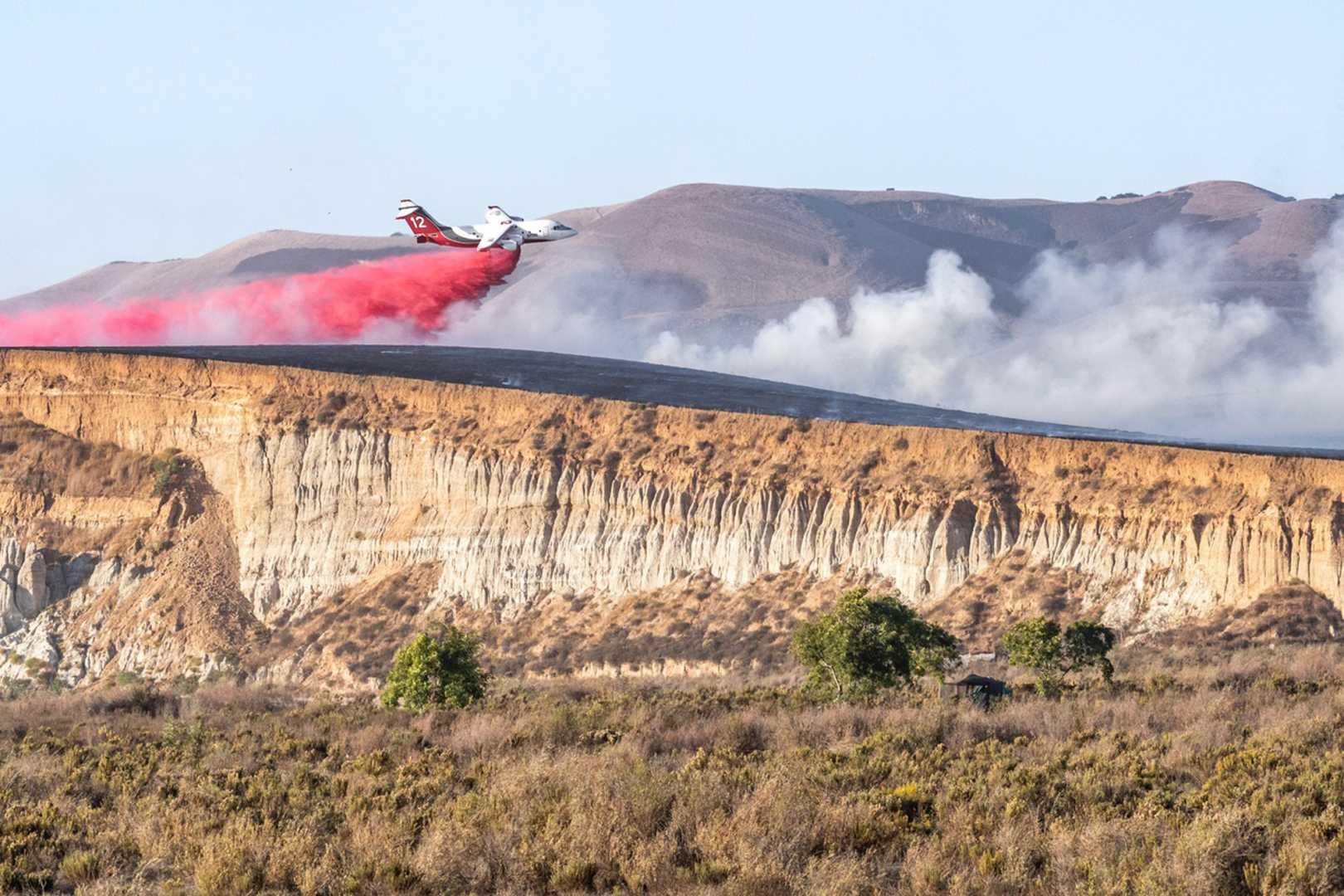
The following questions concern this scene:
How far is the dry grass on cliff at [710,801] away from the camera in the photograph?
59.5 ft

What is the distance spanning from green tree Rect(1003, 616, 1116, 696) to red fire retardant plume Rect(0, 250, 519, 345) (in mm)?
29288

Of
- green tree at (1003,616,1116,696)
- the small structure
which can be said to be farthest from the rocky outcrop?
the small structure

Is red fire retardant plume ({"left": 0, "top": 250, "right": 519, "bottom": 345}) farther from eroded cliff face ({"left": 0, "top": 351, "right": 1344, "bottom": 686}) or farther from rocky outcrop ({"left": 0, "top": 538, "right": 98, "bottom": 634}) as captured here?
rocky outcrop ({"left": 0, "top": 538, "right": 98, "bottom": 634})

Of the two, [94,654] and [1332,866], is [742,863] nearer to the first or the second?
[1332,866]

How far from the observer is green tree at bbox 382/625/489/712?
39906mm

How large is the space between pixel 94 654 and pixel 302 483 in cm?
1065

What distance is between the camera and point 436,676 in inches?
1598

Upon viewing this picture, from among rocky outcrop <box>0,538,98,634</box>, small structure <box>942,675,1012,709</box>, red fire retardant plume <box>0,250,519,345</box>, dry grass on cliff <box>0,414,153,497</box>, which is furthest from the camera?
red fire retardant plume <box>0,250,519,345</box>

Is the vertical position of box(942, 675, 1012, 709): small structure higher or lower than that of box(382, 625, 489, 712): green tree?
higher

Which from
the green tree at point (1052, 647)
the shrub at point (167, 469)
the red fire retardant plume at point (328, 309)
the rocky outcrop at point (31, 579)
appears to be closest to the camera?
the green tree at point (1052, 647)

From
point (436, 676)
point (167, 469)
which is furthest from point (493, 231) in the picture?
point (436, 676)

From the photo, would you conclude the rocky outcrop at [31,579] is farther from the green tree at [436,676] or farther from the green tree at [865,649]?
the green tree at [865,649]

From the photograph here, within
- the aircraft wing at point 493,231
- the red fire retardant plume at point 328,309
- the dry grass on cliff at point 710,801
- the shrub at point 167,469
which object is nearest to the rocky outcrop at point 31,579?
the shrub at point 167,469

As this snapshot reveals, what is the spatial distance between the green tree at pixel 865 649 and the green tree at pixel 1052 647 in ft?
5.15
